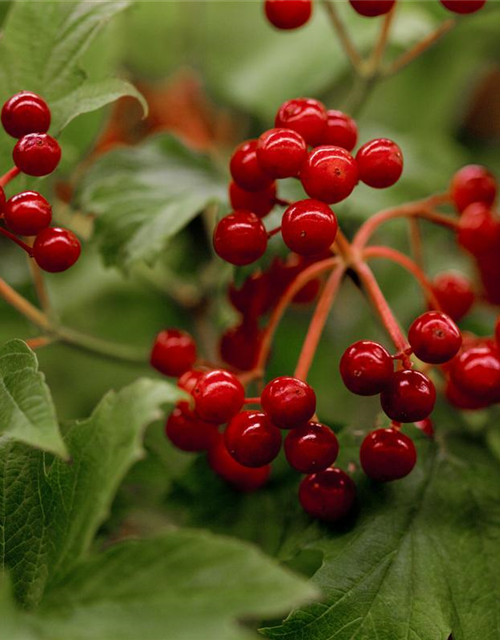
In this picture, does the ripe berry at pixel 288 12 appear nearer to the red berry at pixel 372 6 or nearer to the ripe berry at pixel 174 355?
the red berry at pixel 372 6

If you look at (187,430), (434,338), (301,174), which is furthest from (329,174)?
(187,430)

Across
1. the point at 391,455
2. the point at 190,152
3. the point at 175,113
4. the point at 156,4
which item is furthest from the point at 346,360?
the point at 156,4

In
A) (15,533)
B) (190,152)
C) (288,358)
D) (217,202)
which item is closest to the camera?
(15,533)

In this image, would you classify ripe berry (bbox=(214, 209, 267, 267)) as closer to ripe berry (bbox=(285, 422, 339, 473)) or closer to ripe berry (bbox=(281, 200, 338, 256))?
ripe berry (bbox=(281, 200, 338, 256))

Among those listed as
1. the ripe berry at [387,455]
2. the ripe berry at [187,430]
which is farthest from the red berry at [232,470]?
the ripe berry at [387,455]

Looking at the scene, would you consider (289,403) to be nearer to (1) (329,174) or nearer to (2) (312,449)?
(2) (312,449)

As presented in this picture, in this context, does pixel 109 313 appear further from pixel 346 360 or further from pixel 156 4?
pixel 346 360
